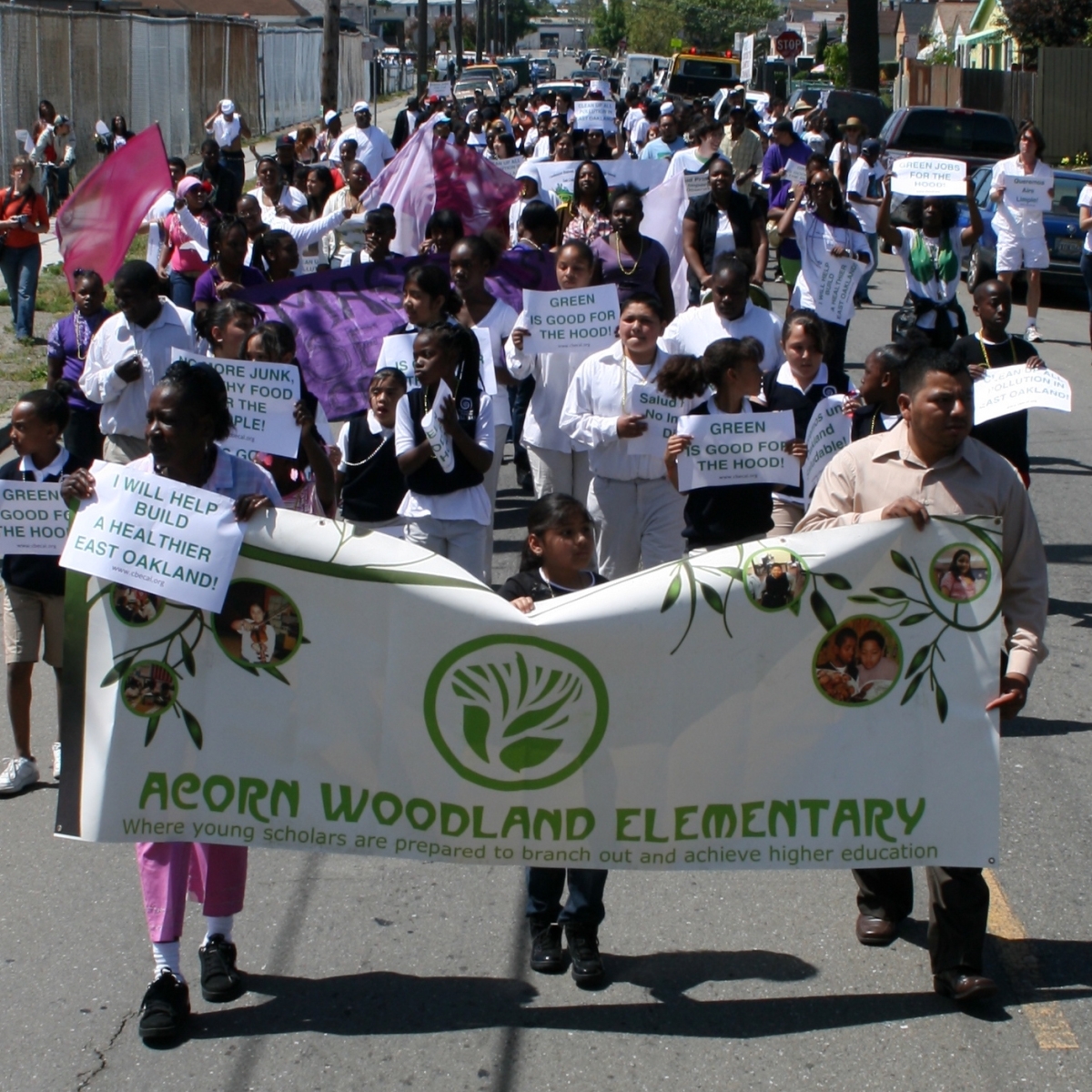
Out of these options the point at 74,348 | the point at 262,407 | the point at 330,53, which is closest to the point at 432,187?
the point at 74,348

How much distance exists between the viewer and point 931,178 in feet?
34.2

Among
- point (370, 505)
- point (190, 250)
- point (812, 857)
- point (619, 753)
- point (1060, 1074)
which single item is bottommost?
point (1060, 1074)

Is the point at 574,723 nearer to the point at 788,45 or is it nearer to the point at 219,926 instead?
the point at 219,926

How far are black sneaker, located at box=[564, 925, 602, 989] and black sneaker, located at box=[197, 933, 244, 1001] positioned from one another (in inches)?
38.1

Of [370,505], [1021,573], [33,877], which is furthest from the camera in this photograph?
[370,505]

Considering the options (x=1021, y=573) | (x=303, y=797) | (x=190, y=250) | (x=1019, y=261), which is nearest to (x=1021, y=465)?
(x=1021, y=573)

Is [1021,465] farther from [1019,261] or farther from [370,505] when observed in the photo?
[1019,261]

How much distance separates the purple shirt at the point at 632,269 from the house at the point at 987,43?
43.6m

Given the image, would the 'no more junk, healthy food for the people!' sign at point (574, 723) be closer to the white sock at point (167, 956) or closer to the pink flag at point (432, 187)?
the white sock at point (167, 956)

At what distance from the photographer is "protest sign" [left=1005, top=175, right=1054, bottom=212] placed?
1445cm

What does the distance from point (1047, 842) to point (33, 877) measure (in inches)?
138

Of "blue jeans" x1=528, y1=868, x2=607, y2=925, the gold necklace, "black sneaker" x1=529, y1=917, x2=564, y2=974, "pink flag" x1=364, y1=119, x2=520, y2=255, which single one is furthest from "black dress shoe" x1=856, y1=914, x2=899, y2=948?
"pink flag" x1=364, y1=119, x2=520, y2=255

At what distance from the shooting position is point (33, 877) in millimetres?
5270

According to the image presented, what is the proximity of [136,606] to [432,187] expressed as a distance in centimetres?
859
